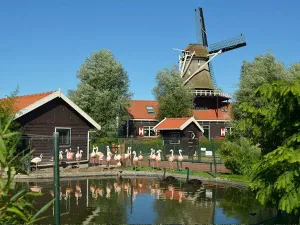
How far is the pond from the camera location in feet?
36.2

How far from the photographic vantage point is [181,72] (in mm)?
57844

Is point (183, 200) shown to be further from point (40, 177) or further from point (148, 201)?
point (40, 177)

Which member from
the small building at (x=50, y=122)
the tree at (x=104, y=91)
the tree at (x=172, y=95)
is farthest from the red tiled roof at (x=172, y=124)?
the small building at (x=50, y=122)

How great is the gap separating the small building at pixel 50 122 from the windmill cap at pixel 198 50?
3555 cm

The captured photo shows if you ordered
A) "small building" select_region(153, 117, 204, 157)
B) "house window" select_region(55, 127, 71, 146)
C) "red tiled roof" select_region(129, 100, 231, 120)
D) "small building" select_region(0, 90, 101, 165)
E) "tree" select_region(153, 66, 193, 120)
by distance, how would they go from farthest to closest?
1. "red tiled roof" select_region(129, 100, 231, 120)
2. "tree" select_region(153, 66, 193, 120)
3. "small building" select_region(153, 117, 204, 157)
4. "house window" select_region(55, 127, 71, 146)
5. "small building" select_region(0, 90, 101, 165)

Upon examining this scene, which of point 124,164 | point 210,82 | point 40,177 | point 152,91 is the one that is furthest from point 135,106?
point 40,177

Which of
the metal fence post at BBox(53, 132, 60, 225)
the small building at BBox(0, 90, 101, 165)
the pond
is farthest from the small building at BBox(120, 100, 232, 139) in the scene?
the metal fence post at BBox(53, 132, 60, 225)

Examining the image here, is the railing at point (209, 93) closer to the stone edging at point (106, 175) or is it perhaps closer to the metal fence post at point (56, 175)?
the stone edging at point (106, 175)

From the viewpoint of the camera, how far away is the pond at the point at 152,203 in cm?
1102

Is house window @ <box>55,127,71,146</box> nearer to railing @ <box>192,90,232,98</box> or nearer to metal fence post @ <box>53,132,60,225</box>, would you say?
metal fence post @ <box>53,132,60,225</box>

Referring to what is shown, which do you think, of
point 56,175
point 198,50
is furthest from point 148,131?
point 56,175

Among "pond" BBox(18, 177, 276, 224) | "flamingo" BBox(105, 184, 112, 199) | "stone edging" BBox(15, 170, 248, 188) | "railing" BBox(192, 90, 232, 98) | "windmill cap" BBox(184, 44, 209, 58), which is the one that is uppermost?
"windmill cap" BBox(184, 44, 209, 58)

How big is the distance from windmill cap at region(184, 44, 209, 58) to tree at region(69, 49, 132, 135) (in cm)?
1346

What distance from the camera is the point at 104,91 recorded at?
47.9 meters
